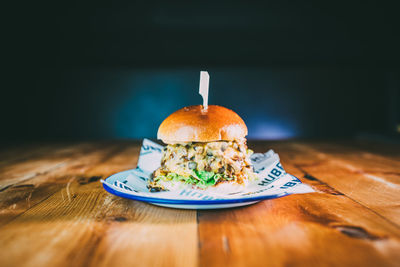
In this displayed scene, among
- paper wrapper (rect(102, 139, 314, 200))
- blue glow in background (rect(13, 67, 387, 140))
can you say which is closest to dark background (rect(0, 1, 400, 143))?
blue glow in background (rect(13, 67, 387, 140))

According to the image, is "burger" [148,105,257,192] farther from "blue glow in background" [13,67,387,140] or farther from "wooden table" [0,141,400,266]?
"blue glow in background" [13,67,387,140]

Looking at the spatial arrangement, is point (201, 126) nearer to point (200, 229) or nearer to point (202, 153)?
point (202, 153)

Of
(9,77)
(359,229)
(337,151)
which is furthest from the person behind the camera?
(9,77)

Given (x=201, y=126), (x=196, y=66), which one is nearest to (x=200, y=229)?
(x=201, y=126)

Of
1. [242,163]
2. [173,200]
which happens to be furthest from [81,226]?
[242,163]

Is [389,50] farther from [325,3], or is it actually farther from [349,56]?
[325,3]

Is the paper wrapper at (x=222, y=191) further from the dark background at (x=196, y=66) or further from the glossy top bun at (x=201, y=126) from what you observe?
the dark background at (x=196, y=66)

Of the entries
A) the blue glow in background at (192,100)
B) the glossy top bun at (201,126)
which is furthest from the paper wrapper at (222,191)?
the blue glow in background at (192,100)
